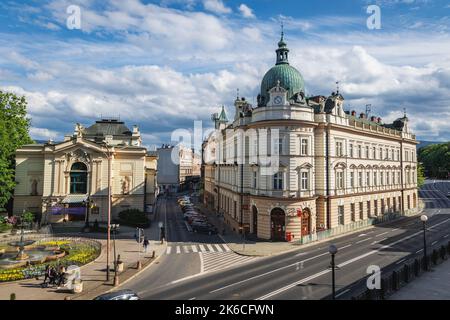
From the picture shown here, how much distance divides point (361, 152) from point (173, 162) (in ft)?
285

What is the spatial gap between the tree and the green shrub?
16.1 meters

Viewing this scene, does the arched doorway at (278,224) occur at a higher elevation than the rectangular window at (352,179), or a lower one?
lower

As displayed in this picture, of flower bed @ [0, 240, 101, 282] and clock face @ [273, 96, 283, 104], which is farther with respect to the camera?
clock face @ [273, 96, 283, 104]

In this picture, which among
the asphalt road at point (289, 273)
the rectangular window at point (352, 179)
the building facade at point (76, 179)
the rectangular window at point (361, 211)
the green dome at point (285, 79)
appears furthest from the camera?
the rectangular window at point (361, 211)

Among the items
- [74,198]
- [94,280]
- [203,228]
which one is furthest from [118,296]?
[74,198]

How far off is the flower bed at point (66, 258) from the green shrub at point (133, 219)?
37.6 ft

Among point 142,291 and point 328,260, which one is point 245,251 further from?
point 142,291

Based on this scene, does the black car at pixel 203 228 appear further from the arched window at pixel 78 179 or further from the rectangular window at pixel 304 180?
the arched window at pixel 78 179

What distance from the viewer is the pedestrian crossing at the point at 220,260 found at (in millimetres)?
28795

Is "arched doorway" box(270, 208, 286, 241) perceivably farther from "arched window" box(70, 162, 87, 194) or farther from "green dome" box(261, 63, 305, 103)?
"arched window" box(70, 162, 87, 194)

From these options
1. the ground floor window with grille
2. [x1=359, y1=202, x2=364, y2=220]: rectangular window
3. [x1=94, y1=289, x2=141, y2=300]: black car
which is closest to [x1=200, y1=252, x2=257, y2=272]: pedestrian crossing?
[x1=94, y1=289, x2=141, y2=300]: black car

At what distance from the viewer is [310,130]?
134ft

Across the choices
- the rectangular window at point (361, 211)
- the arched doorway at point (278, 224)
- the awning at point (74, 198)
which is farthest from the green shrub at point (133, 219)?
the rectangular window at point (361, 211)

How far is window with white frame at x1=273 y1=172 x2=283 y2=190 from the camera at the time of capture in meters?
39.5
